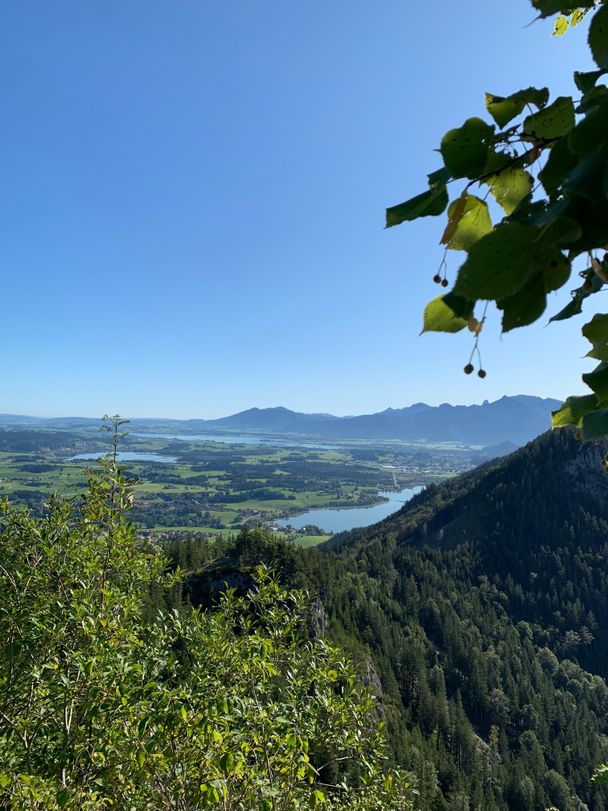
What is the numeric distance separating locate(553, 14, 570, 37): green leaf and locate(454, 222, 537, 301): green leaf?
2.87 metres

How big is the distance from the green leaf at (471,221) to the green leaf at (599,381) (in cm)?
49

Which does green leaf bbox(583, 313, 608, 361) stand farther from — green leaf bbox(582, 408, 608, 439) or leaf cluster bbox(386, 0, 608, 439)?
green leaf bbox(582, 408, 608, 439)

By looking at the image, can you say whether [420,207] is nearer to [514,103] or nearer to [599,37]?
[514,103]

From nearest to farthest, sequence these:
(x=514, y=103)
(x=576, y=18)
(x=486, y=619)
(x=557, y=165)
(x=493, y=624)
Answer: (x=557, y=165) → (x=514, y=103) → (x=576, y=18) → (x=493, y=624) → (x=486, y=619)

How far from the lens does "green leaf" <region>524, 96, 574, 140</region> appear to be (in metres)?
1.00

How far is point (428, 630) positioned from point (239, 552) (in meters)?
66.3

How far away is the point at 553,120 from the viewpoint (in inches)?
39.8

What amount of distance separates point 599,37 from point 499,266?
2.40ft

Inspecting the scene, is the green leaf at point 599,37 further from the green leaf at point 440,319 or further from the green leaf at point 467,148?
the green leaf at point 440,319

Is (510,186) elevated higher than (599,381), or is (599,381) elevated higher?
(510,186)

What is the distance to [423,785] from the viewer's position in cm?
5059

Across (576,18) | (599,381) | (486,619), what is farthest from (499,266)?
(486,619)

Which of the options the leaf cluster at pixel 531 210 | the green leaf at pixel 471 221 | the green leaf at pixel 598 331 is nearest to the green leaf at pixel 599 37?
the leaf cluster at pixel 531 210

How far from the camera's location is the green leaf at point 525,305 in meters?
0.77
